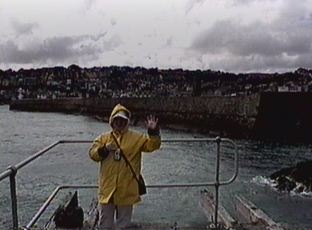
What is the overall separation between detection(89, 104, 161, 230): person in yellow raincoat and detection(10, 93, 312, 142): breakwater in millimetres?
41116

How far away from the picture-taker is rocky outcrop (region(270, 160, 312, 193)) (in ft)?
74.1

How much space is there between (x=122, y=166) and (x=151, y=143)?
381mm

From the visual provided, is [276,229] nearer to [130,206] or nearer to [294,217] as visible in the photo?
[130,206]

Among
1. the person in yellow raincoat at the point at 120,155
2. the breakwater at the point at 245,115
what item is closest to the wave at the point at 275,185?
the person in yellow raincoat at the point at 120,155

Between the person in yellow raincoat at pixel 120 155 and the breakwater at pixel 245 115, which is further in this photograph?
the breakwater at pixel 245 115

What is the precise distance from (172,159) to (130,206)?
2830 centimetres

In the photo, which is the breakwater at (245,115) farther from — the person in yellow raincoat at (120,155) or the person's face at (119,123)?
the person's face at (119,123)

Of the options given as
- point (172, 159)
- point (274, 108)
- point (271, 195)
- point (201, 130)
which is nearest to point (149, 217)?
point (271, 195)

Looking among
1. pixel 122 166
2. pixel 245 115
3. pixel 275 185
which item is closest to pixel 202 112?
pixel 245 115

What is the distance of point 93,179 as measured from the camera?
25141 mm

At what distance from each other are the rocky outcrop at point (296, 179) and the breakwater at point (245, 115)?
21630mm

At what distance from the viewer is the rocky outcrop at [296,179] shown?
889 inches

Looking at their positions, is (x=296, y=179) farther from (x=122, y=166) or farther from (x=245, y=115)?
(x=245, y=115)

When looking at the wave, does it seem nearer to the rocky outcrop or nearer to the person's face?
the rocky outcrop
